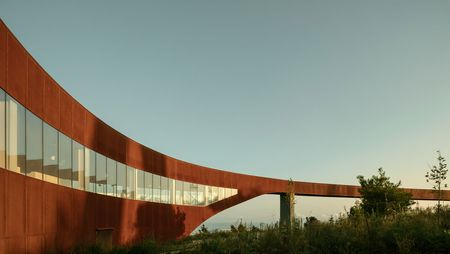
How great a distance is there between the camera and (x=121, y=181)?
29.0 m

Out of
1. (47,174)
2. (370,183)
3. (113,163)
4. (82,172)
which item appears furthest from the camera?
(370,183)

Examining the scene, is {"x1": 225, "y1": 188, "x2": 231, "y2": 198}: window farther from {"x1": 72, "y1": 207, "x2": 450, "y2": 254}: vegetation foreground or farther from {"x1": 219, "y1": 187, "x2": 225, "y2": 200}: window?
{"x1": 72, "y1": 207, "x2": 450, "y2": 254}: vegetation foreground

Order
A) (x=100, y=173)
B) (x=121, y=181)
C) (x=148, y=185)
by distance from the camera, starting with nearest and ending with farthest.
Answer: (x=100, y=173), (x=121, y=181), (x=148, y=185)

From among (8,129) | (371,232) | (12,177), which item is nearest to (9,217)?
(12,177)

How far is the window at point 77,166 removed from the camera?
70.5 feet

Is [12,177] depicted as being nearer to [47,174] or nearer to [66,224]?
[47,174]

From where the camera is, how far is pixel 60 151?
19781mm

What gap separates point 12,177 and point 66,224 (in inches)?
233

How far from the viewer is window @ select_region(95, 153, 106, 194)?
81.6 feet

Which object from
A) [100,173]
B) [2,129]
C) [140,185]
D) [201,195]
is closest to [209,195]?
[201,195]

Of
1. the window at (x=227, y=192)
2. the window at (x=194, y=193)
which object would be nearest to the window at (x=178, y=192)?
the window at (x=194, y=193)

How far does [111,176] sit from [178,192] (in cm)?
1407

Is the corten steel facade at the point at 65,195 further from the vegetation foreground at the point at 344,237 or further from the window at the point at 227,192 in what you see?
the window at the point at 227,192

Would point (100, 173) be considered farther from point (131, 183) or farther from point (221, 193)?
point (221, 193)
